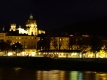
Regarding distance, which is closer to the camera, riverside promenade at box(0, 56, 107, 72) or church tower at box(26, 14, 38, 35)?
riverside promenade at box(0, 56, 107, 72)

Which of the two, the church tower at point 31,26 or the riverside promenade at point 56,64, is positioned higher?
the church tower at point 31,26

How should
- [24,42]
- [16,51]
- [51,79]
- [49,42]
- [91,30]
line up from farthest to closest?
1. [91,30]
2. [24,42]
3. [49,42]
4. [16,51]
5. [51,79]

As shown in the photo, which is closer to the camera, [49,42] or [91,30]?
[49,42]

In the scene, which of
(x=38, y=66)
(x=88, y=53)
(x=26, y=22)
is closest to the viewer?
(x=38, y=66)

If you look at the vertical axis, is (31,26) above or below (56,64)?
above

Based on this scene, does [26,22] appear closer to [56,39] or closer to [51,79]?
[56,39]

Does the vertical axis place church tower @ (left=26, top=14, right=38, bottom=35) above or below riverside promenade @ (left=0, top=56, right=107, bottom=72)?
above

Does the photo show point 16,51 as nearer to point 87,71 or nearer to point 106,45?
point 106,45

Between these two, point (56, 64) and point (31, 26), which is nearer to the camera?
point (56, 64)

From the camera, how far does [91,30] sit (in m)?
121

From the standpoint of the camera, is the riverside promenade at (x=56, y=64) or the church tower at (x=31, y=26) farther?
the church tower at (x=31, y=26)

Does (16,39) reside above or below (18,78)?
above

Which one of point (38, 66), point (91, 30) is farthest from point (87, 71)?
point (91, 30)

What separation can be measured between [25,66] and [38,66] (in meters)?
2.21
